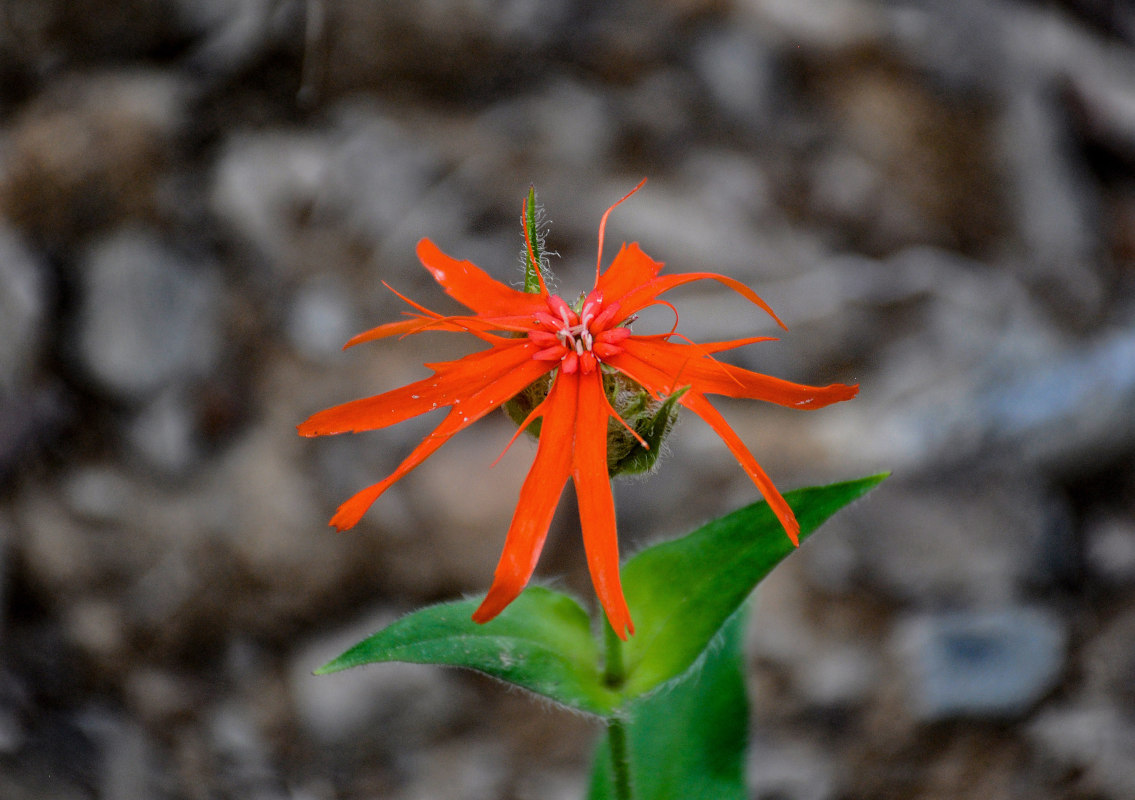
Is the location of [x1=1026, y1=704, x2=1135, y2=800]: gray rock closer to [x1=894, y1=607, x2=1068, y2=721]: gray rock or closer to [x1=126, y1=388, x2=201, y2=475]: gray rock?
[x1=894, y1=607, x2=1068, y2=721]: gray rock

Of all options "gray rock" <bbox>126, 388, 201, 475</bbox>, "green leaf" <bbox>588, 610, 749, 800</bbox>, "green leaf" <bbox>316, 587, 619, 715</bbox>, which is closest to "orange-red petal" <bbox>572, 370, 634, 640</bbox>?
"green leaf" <bbox>316, 587, 619, 715</bbox>

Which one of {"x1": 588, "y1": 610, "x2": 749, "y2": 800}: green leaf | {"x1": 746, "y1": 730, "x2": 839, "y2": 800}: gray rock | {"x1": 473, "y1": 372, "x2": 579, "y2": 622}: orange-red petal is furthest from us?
{"x1": 746, "y1": 730, "x2": 839, "y2": 800}: gray rock

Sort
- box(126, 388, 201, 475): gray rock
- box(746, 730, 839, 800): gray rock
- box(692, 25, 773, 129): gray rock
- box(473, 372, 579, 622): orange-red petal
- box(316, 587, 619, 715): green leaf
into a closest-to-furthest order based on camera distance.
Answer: box(473, 372, 579, 622): orange-red petal < box(316, 587, 619, 715): green leaf < box(746, 730, 839, 800): gray rock < box(126, 388, 201, 475): gray rock < box(692, 25, 773, 129): gray rock

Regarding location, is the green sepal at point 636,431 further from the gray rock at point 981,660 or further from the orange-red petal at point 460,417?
the gray rock at point 981,660

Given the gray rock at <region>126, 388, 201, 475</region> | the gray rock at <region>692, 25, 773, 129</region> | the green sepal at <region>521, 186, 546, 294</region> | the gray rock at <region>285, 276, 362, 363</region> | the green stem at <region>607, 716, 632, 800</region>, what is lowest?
the green stem at <region>607, 716, 632, 800</region>

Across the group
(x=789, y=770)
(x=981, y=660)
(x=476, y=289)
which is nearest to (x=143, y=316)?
(x=476, y=289)

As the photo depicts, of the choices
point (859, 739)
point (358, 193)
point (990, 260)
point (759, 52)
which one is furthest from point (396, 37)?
point (859, 739)

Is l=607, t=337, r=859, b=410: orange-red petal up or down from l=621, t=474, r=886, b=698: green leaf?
up

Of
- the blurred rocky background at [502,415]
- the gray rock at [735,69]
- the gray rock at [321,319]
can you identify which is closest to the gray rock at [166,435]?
the blurred rocky background at [502,415]
